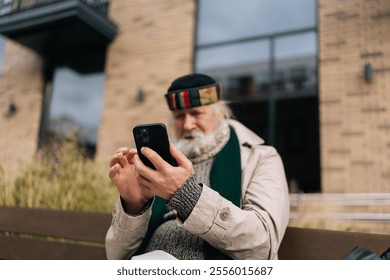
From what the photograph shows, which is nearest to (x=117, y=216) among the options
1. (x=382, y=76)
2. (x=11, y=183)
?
(x=11, y=183)

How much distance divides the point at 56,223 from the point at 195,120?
1.16 meters

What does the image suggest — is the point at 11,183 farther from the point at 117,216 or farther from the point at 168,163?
the point at 168,163

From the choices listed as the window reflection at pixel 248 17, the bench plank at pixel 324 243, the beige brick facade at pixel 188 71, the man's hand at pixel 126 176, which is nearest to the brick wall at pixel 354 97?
the beige brick facade at pixel 188 71

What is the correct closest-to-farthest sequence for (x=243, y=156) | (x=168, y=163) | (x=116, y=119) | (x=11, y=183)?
(x=168, y=163)
(x=243, y=156)
(x=11, y=183)
(x=116, y=119)

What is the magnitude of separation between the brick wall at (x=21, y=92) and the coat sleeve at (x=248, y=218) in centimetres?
661

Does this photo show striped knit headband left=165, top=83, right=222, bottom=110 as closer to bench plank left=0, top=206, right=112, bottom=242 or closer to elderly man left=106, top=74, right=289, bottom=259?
elderly man left=106, top=74, right=289, bottom=259

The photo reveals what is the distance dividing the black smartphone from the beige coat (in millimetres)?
194

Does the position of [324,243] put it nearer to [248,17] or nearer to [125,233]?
[125,233]

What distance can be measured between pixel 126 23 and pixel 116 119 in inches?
73.8

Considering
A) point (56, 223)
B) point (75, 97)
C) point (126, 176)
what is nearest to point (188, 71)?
point (75, 97)

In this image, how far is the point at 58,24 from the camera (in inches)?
262

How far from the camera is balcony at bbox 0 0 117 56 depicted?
640 centimetres

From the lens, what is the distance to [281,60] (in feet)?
19.0

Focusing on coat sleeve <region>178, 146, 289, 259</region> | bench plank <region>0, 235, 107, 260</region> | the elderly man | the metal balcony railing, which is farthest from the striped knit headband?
the metal balcony railing
